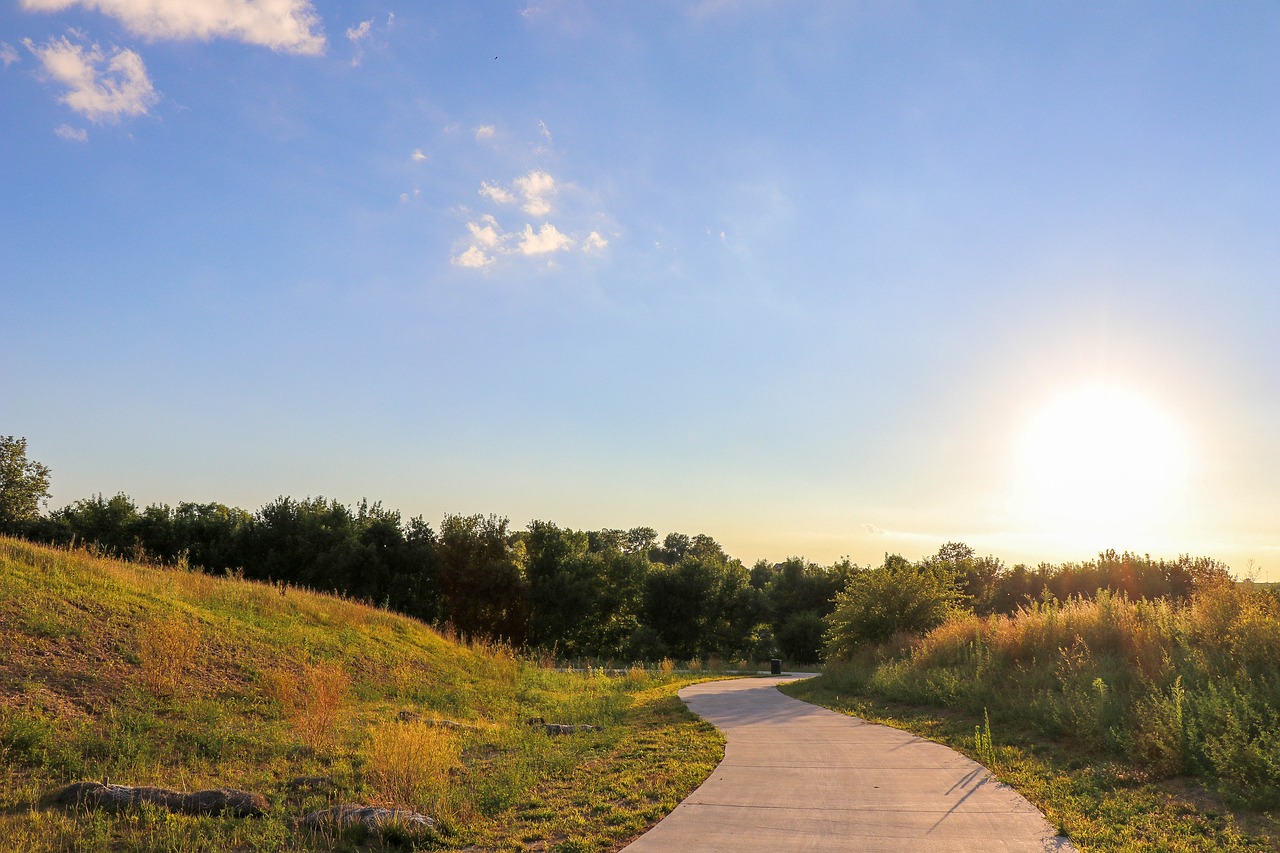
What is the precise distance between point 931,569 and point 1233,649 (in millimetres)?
15534

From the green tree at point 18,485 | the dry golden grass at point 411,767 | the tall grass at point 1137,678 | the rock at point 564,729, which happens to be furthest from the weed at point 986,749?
the green tree at point 18,485

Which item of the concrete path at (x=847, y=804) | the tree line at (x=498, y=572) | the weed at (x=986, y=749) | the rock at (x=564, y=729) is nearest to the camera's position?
the concrete path at (x=847, y=804)

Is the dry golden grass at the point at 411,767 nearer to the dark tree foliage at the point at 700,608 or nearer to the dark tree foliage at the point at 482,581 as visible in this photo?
the dark tree foliage at the point at 482,581

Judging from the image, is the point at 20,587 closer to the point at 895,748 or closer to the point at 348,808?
the point at 348,808

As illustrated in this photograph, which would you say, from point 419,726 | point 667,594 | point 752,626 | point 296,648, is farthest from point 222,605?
point 752,626

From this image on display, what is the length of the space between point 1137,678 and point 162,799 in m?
13.0

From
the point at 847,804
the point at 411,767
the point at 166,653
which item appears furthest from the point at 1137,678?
the point at 166,653

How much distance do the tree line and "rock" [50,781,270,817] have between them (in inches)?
1572

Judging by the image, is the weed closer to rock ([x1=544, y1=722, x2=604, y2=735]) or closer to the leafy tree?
rock ([x1=544, y1=722, x2=604, y2=735])

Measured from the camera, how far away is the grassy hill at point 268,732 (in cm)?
671

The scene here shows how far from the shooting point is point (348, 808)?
6832 millimetres

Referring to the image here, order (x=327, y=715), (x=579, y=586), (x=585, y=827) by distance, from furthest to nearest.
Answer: (x=579, y=586)
(x=327, y=715)
(x=585, y=827)

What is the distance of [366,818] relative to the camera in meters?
6.56

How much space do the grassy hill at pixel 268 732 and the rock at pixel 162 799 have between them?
0.55 feet
